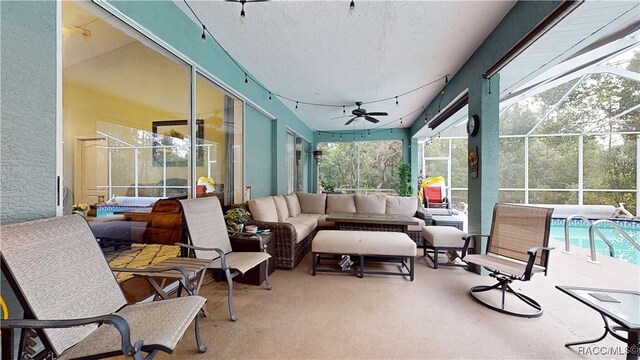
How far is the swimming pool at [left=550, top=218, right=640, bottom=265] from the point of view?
15.8 feet

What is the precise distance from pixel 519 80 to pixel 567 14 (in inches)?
62.7

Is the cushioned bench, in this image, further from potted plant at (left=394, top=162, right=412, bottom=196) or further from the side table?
potted plant at (left=394, top=162, right=412, bottom=196)

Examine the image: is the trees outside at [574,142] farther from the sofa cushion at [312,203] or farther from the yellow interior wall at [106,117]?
the yellow interior wall at [106,117]

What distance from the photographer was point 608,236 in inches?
227

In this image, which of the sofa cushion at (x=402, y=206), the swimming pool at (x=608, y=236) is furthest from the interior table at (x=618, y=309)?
the swimming pool at (x=608, y=236)

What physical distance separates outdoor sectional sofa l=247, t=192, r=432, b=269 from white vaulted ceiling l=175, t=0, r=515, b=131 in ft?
7.11

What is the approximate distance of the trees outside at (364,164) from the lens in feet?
28.3

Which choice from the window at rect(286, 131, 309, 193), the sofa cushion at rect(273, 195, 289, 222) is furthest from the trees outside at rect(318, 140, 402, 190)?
the sofa cushion at rect(273, 195, 289, 222)

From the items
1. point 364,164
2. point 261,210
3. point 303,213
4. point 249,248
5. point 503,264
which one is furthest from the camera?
point 364,164

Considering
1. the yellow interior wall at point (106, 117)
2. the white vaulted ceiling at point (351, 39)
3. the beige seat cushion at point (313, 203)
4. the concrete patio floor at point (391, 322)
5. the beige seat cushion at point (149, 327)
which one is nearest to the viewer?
the beige seat cushion at point (149, 327)

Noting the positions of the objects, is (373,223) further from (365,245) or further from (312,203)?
(312,203)

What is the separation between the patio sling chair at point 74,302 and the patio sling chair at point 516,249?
2633 mm

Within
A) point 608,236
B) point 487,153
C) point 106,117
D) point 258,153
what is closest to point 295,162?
point 258,153

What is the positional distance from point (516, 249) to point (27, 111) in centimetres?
405
